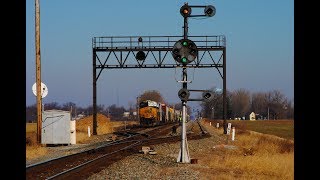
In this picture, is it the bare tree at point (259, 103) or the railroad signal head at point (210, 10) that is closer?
the railroad signal head at point (210, 10)

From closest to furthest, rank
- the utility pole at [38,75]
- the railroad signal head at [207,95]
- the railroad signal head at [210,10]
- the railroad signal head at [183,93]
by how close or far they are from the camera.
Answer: the railroad signal head at [183,93] → the railroad signal head at [207,95] → the railroad signal head at [210,10] → the utility pole at [38,75]

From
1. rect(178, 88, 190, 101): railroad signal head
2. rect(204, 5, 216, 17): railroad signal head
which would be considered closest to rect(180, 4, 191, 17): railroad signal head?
rect(204, 5, 216, 17): railroad signal head

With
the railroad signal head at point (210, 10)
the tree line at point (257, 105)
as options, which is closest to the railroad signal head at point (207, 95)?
the railroad signal head at point (210, 10)

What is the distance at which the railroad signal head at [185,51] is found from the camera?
1507cm

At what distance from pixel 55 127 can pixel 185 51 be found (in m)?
12.9

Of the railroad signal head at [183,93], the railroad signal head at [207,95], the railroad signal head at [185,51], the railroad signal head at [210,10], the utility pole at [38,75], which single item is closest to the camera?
the railroad signal head at [185,51]

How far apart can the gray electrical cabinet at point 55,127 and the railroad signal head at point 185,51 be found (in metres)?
12.5

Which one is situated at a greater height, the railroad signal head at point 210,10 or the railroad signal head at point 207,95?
the railroad signal head at point 210,10

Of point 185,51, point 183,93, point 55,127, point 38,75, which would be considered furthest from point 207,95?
point 55,127

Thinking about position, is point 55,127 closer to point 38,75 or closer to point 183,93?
point 38,75

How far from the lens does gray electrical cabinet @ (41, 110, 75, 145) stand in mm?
25812

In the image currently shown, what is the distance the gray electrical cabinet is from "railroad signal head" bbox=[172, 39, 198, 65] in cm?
1246

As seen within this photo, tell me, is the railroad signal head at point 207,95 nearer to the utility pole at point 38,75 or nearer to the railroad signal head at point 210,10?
the railroad signal head at point 210,10

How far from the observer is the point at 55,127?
25781 mm
